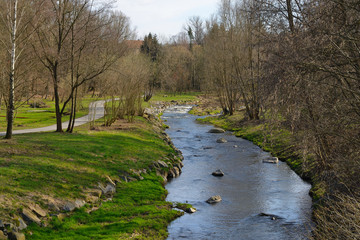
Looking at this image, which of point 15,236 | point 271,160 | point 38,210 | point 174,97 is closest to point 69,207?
point 38,210

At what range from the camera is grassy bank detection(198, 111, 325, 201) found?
10.8m

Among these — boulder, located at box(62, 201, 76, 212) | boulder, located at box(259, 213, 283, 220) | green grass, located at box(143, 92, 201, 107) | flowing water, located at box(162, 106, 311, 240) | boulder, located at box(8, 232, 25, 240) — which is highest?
green grass, located at box(143, 92, 201, 107)

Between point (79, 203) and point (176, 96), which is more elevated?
point (176, 96)

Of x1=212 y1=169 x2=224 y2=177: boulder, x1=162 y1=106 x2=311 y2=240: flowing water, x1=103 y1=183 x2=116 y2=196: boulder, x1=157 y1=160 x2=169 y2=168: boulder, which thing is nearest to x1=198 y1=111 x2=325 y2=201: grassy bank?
x1=162 y1=106 x2=311 y2=240: flowing water

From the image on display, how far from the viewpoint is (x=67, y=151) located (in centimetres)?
1477

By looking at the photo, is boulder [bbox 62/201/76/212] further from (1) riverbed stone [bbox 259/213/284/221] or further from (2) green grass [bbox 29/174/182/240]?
(1) riverbed stone [bbox 259/213/284/221]

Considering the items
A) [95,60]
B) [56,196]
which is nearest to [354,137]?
[56,196]

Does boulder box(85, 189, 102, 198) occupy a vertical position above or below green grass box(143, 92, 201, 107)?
below

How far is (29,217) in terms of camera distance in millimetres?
8867

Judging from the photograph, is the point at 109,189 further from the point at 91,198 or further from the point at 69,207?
the point at 69,207

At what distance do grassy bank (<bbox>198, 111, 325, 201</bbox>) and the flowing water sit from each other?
433 mm

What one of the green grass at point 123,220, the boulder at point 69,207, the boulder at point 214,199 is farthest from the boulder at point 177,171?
the boulder at point 69,207

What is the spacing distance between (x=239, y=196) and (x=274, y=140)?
467 cm

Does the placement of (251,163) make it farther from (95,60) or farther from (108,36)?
(95,60)
